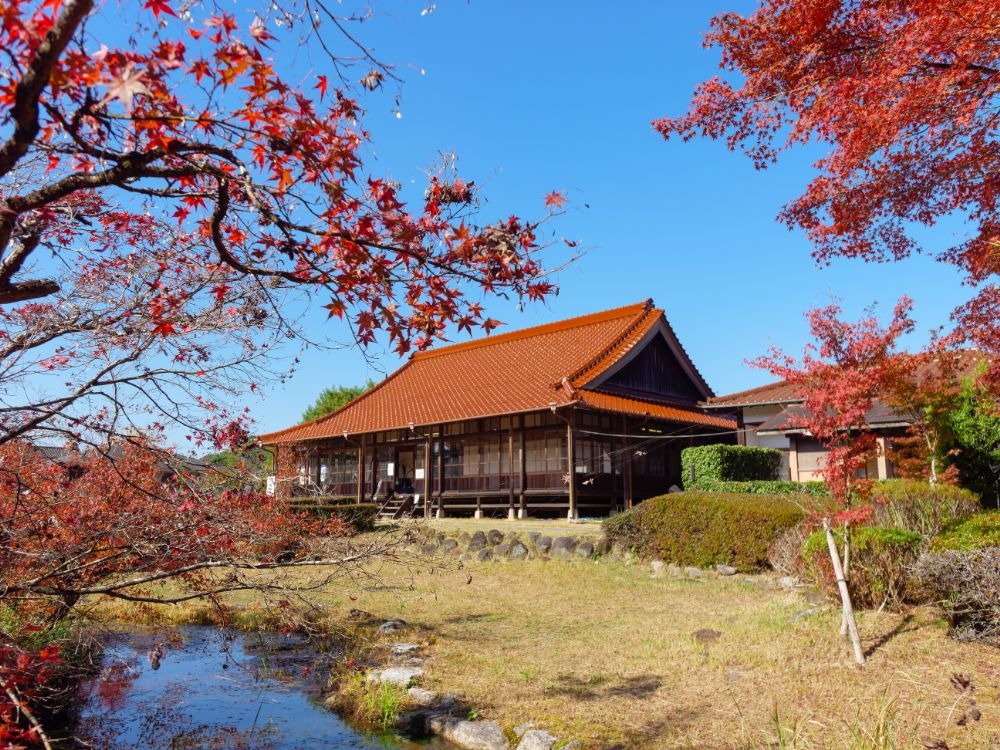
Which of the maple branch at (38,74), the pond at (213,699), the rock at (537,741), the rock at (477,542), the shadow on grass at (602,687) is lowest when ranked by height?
the pond at (213,699)

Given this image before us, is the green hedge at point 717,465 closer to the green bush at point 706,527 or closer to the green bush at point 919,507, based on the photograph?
the green bush at point 706,527

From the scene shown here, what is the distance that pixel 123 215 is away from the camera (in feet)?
13.1

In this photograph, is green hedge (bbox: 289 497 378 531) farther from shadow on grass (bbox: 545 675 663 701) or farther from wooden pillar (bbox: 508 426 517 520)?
shadow on grass (bbox: 545 675 663 701)

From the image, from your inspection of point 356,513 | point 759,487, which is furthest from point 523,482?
point 759,487

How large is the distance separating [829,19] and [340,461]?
848 inches

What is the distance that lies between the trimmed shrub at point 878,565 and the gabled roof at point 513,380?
30.1 feet

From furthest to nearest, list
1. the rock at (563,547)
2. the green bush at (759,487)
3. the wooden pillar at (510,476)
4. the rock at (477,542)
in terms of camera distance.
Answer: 1. the wooden pillar at (510,476)
2. the green bush at (759,487)
3. the rock at (477,542)
4. the rock at (563,547)

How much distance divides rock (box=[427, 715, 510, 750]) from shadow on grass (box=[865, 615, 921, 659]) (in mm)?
3359

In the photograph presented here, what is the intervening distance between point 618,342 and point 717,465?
456 centimetres

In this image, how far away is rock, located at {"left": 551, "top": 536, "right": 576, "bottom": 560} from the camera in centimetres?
1309

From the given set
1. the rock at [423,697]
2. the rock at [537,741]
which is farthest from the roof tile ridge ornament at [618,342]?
the rock at [537,741]

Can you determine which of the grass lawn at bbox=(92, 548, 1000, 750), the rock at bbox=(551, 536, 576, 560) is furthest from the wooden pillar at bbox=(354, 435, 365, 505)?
the grass lawn at bbox=(92, 548, 1000, 750)

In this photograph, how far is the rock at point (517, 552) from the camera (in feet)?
44.8

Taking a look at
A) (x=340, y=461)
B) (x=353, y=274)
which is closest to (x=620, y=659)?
(x=353, y=274)
